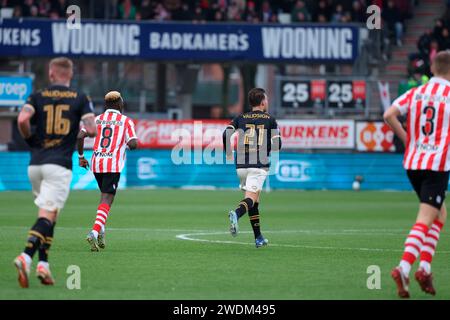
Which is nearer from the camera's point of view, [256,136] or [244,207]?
[244,207]

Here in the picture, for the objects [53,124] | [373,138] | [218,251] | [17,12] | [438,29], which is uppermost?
[17,12]

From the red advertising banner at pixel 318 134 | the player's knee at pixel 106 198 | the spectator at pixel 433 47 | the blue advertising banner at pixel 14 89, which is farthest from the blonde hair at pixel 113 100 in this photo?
the spectator at pixel 433 47

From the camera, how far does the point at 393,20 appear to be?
40656 millimetres

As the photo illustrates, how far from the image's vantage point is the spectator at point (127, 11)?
3772 centimetres

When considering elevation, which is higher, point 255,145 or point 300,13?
point 300,13

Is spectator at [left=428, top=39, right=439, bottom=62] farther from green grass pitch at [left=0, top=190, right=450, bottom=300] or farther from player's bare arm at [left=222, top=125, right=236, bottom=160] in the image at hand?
player's bare arm at [left=222, top=125, right=236, bottom=160]

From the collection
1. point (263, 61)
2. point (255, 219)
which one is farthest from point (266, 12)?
point (255, 219)

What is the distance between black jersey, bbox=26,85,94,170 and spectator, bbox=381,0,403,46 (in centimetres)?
3050

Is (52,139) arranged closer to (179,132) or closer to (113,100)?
(113,100)

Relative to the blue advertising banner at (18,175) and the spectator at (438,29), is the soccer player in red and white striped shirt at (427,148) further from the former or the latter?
the spectator at (438,29)

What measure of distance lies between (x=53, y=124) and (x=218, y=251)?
471 cm

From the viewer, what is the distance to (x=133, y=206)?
26000mm

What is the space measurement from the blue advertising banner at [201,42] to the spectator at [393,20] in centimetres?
403
